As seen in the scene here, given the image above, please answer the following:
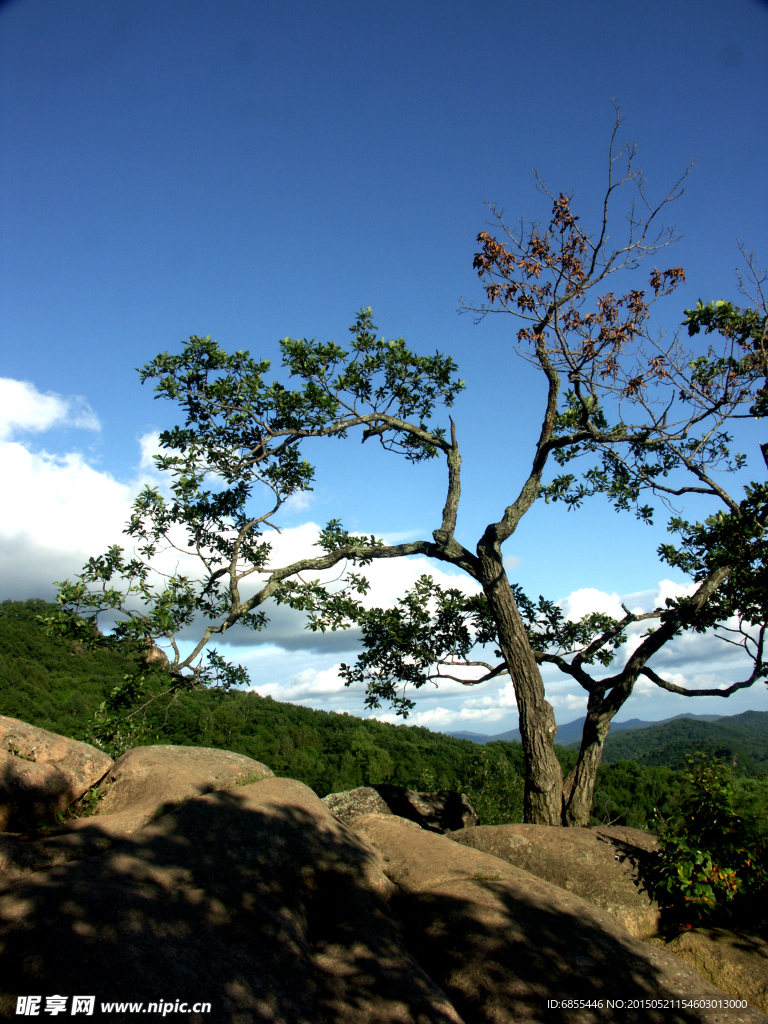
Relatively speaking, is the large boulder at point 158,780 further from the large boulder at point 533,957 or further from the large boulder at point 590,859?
the large boulder at point 590,859

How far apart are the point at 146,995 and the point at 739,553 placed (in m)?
10.1

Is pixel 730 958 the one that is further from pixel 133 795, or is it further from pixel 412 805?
pixel 412 805

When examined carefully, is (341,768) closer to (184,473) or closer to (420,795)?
(420,795)

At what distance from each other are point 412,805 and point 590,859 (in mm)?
6502

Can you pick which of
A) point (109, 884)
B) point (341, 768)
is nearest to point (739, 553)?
point (109, 884)

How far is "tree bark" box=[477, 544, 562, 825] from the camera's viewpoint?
412 inches

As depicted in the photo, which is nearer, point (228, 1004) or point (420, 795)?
point (228, 1004)

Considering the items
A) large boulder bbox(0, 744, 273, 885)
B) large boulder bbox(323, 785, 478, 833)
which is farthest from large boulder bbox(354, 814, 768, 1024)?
large boulder bbox(323, 785, 478, 833)

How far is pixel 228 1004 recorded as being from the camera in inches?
162

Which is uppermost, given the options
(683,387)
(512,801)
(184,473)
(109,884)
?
(683,387)

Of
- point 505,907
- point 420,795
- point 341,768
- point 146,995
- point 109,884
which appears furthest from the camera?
point 341,768

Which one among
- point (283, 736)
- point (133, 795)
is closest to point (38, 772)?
point (133, 795)

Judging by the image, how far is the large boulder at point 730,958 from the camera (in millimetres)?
6223

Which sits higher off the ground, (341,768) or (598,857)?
(598,857)
